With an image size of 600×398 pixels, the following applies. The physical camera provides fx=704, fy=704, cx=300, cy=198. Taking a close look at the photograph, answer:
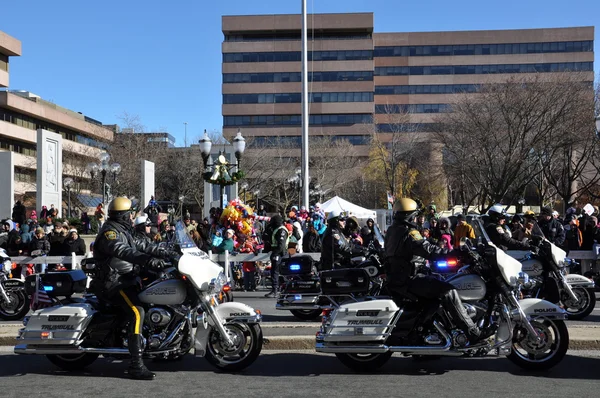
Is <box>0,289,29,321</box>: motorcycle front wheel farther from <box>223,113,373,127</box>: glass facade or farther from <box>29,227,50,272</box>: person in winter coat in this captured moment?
<box>223,113,373,127</box>: glass facade

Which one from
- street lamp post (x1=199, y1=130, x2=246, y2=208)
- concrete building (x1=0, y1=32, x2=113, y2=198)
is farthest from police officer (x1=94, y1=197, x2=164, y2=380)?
concrete building (x1=0, y1=32, x2=113, y2=198)

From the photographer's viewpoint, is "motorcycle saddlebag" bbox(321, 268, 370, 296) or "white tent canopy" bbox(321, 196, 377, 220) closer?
"motorcycle saddlebag" bbox(321, 268, 370, 296)

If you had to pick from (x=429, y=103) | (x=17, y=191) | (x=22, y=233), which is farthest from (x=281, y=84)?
(x=22, y=233)

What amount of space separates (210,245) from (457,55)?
81.1m

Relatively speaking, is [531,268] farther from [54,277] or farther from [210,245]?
[210,245]

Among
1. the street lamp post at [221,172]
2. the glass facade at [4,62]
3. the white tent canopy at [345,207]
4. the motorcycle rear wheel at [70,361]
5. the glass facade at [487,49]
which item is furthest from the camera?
the glass facade at [487,49]

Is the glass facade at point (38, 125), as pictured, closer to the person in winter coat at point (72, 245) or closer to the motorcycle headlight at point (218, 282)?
the person in winter coat at point (72, 245)

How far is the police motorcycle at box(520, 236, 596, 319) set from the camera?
1074cm

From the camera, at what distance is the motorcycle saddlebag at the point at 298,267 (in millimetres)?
11398

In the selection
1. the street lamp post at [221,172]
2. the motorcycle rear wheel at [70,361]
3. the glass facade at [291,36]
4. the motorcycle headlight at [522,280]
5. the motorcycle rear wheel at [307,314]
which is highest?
the glass facade at [291,36]

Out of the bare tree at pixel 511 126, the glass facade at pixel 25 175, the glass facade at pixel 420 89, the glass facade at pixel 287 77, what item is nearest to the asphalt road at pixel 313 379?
the bare tree at pixel 511 126

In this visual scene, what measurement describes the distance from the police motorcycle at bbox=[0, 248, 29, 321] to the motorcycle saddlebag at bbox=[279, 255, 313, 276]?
14.7ft

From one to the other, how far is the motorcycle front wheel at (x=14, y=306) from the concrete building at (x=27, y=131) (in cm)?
4710

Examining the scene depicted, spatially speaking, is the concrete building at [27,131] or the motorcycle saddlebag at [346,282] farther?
the concrete building at [27,131]
